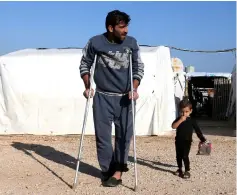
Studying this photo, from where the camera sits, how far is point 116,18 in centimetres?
514

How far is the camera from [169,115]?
12625mm

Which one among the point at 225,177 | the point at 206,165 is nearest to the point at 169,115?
the point at 206,165

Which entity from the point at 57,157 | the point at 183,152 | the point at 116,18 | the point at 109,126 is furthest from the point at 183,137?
the point at 57,157

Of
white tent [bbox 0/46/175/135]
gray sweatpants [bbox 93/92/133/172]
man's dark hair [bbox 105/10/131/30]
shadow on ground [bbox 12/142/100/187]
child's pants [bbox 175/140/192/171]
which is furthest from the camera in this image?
white tent [bbox 0/46/175/135]

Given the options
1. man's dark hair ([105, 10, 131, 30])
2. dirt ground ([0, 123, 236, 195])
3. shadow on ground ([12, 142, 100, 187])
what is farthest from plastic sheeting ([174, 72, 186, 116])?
man's dark hair ([105, 10, 131, 30])

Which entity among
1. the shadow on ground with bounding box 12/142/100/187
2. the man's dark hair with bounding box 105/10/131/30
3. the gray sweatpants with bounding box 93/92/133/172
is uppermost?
the man's dark hair with bounding box 105/10/131/30

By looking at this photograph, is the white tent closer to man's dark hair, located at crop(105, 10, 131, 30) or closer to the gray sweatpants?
the gray sweatpants

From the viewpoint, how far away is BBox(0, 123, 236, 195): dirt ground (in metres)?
5.03

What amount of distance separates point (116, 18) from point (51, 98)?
7.05 meters

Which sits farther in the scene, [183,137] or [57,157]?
[57,157]

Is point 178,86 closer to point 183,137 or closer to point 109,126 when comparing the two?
point 183,137

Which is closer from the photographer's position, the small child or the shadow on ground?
the small child

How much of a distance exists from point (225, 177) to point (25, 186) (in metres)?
2.61

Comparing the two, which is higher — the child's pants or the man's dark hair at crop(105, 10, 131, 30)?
the man's dark hair at crop(105, 10, 131, 30)
